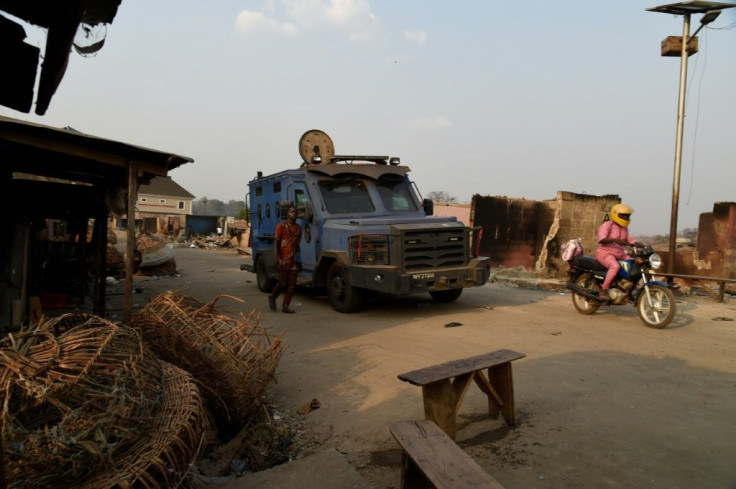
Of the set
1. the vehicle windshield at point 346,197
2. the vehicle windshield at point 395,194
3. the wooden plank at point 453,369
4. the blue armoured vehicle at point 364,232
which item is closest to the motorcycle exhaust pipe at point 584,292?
the blue armoured vehicle at point 364,232

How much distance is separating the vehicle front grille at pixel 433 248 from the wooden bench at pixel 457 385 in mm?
3687

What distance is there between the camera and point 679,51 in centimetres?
1086

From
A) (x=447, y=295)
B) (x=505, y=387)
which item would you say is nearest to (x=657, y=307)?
(x=447, y=295)

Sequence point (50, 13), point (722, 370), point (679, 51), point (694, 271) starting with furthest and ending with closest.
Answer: point (694, 271), point (679, 51), point (722, 370), point (50, 13)

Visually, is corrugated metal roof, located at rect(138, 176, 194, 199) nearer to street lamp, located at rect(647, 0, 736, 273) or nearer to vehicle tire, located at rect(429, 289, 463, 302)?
vehicle tire, located at rect(429, 289, 463, 302)

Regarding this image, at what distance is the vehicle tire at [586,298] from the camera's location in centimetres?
787

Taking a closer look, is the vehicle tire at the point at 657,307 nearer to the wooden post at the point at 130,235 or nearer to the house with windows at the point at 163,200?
the wooden post at the point at 130,235

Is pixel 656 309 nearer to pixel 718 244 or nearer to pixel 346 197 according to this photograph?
pixel 346 197

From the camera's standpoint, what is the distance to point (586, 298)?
7.93 metres

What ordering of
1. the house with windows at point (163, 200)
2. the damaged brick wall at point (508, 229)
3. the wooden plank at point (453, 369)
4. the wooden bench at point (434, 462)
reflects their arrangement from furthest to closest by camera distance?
the house with windows at point (163, 200)
the damaged brick wall at point (508, 229)
the wooden plank at point (453, 369)
the wooden bench at point (434, 462)

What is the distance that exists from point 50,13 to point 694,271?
13887 millimetres

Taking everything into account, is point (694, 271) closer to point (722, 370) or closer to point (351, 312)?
point (722, 370)

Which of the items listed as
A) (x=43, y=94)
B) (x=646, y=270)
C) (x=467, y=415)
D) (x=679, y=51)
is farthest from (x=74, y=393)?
(x=679, y=51)

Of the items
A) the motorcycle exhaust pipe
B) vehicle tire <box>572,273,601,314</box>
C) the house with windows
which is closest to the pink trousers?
the motorcycle exhaust pipe
